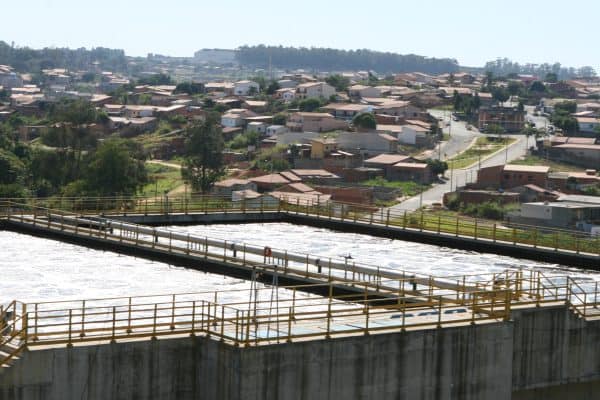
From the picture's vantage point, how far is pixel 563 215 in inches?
3108

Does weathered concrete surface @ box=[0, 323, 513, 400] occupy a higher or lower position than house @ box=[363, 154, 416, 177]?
higher

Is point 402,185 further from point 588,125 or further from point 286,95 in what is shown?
point 286,95

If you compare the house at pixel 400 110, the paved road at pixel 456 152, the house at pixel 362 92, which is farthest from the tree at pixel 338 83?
the house at pixel 400 110

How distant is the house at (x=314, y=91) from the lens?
568 feet

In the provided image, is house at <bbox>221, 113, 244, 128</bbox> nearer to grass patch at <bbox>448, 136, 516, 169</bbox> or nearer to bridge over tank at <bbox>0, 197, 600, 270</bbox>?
grass patch at <bbox>448, 136, 516, 169</bbox>

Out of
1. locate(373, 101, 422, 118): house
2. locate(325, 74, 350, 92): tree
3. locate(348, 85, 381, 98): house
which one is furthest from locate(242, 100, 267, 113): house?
locate(325, 74, 350, 92): tree

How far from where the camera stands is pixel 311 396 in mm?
19469

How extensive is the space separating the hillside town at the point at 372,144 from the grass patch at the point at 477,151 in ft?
0.75

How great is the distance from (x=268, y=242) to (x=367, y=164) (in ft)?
263

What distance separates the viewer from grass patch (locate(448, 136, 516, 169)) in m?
121

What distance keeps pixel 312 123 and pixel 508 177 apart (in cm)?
3653

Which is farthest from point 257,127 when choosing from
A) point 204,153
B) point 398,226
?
point 398,226

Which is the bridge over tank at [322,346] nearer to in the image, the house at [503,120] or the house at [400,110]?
the house at [503,120]

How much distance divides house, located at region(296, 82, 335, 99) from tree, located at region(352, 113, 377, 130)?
106 ft
